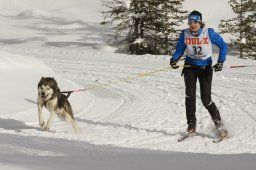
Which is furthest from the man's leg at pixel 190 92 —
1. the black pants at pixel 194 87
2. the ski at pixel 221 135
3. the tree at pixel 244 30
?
the tree at pixel 244 30

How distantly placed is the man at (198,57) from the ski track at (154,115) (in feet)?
1.54

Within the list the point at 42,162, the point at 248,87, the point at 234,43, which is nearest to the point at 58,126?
the point at 42,162

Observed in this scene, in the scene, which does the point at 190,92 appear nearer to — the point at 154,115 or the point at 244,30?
the point at 154,115

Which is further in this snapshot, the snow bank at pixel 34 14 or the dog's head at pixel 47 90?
the snow bank at pixel 34 14

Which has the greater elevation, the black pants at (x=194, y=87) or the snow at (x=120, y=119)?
the black pants at (x=194, y=87)

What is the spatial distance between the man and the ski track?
1.54 feet

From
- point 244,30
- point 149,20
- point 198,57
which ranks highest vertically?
point 149,20

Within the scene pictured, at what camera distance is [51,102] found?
7.66m

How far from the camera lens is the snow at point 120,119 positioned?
4.41 meters

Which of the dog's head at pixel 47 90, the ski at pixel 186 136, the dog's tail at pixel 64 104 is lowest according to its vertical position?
the ski at pixel 186 136

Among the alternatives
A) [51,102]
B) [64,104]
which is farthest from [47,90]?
[64,104]

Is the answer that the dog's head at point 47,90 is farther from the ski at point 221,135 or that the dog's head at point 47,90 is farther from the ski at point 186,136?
the ski at point 221,135

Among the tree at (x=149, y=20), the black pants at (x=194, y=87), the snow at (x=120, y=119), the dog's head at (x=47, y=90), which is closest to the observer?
the snow at (x=120, y=119)

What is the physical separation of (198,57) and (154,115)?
2.24 metres
